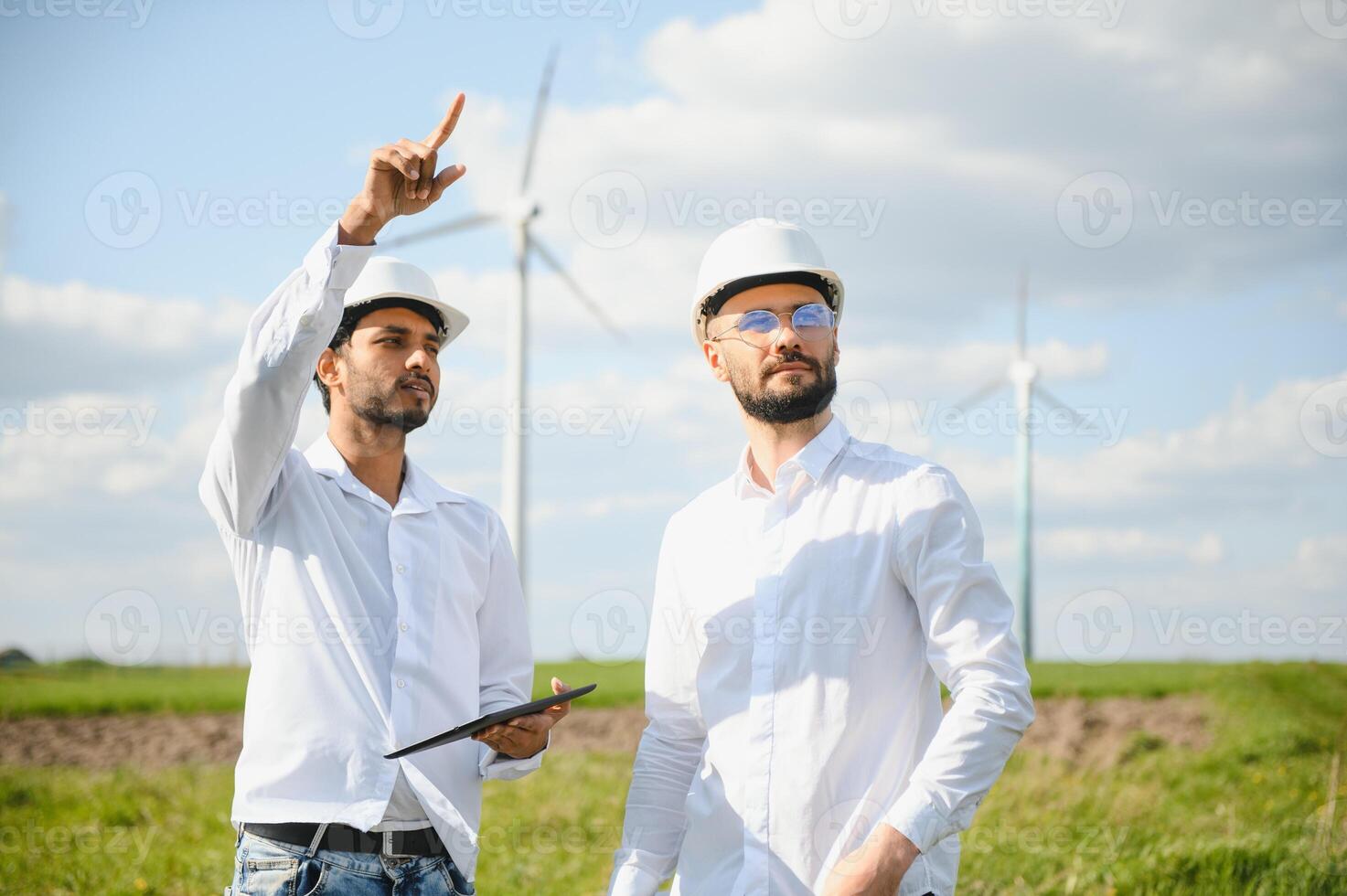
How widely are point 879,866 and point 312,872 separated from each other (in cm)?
195

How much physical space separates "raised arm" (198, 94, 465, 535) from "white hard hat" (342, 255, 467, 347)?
1029 millimetres

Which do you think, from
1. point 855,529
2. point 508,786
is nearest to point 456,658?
point 855,529

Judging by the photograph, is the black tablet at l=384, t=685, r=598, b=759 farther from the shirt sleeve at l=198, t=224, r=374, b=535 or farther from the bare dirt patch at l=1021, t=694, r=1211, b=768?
the bare dirt patch at l=1021, t=694, r=1211, b=768

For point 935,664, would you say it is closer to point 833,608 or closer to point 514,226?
point 833,608

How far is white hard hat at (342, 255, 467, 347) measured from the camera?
5096mm

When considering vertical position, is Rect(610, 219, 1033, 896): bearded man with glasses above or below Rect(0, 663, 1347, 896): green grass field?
above

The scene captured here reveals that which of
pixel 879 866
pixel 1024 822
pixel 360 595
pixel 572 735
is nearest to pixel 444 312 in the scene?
pixel 360 595

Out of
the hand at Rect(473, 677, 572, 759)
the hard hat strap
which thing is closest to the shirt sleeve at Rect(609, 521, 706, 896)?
the hand at Rect(473, 677, 572, 759)

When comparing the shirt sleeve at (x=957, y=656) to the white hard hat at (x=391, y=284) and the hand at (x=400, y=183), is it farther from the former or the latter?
the white hard hat at (x=391, y=284)

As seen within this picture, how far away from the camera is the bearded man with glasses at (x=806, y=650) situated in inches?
143

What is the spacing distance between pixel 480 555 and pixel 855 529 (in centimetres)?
168

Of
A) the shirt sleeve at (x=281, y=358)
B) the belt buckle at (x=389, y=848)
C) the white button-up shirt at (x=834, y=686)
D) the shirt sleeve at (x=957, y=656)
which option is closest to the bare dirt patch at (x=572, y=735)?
the belt buckle at (x=389, y=848)

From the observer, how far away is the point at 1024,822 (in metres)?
11.5

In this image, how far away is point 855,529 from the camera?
404cm
